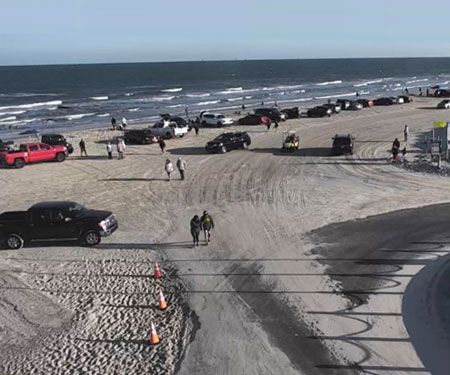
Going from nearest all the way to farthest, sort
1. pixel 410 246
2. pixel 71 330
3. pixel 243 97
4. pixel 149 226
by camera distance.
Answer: pixel 71 330 < pixel 410 246 < pixel 149 226 < pixel 243 97

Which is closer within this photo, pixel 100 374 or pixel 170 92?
pixel 100 374

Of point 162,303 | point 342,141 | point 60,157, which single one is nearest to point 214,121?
point 60,157

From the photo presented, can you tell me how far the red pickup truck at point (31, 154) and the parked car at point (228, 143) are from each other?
35.9 feet

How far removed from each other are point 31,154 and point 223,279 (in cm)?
2601

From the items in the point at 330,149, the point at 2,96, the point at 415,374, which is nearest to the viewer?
the point at 415,374

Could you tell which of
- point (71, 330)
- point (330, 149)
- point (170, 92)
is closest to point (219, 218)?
point (71, 330)

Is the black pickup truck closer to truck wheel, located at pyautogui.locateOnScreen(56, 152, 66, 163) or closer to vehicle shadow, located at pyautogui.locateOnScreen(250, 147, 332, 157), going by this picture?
truck wheel, located at pyautogui.locateOnScreen(56, 152, 66, 163)

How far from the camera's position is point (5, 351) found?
14.2 m

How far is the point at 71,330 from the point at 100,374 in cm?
270

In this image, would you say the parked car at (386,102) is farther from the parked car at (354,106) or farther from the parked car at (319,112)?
the parked car at (319,112)

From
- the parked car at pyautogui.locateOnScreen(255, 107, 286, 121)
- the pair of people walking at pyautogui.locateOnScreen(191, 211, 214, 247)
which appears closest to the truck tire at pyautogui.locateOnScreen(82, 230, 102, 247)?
the pair of people walking at pyautogui.locateOnScreen(191, 211, 214, 247)

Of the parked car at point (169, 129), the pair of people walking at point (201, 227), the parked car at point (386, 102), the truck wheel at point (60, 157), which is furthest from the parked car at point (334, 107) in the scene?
the pair of people walking at point (201, 227)

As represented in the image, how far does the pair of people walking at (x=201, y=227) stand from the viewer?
20.9 m

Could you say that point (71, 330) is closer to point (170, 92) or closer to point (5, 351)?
point (5, 351)
